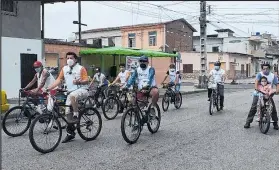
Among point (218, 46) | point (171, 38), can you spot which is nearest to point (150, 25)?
point (171, 38)

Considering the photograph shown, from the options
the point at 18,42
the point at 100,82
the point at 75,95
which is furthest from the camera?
the point at 18,42

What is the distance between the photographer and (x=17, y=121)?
8203 mm

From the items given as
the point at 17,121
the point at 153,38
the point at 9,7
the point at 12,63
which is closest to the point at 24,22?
the point at 9,7

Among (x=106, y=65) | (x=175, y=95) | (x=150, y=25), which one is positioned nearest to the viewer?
(x=175, y=95)

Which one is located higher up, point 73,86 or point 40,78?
point 40,78

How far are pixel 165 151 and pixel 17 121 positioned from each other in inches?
143

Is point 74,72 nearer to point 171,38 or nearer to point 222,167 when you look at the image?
point 222,167

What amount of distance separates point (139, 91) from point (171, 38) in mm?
41719

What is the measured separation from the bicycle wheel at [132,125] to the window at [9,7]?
10.6 meters

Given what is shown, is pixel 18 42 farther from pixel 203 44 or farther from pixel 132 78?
pixel 203 44

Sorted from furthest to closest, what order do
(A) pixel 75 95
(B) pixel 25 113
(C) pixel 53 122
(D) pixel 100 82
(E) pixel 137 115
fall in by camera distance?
(D) pixel 100 82 → (B) pixel 25 113 → (E) pixel 137 115 → (A) pixel 75 95 → (C) pixel 53 122

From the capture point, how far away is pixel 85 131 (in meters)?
7.66

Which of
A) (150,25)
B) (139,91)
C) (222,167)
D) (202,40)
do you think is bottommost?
(222,167)

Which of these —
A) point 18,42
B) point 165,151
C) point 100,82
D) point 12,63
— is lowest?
point 165,151
